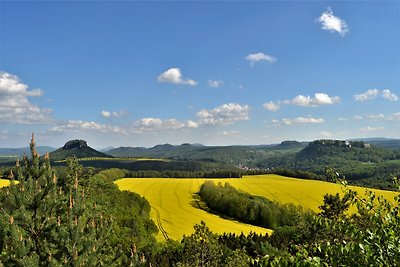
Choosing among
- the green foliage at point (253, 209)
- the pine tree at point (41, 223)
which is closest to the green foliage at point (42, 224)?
the pine tree at point (41, 223)

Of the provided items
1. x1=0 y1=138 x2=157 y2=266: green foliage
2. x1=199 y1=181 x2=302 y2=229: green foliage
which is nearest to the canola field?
x1=199 y1=181 x2=302 y2=229: green foliage

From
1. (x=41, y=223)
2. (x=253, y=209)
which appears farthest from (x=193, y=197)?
(x=41, y=223)

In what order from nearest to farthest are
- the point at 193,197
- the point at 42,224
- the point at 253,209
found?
the point at 42,224
the point at 253,209
the point at 193,197

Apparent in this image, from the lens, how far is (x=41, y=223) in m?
16.6

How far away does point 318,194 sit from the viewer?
435 feet

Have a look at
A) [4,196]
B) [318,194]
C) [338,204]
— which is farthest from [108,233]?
[318,194]

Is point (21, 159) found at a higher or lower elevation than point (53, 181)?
higher

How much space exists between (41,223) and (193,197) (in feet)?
378

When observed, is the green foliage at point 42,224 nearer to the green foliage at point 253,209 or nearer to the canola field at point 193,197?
the canola field at point 193,197

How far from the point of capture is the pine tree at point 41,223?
50.5 feet

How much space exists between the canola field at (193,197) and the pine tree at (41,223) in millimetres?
71240

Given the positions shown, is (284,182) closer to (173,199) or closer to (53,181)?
Answer: (173,199)

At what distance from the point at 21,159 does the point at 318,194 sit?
5089 inches

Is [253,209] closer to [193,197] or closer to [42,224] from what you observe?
[193,197]
